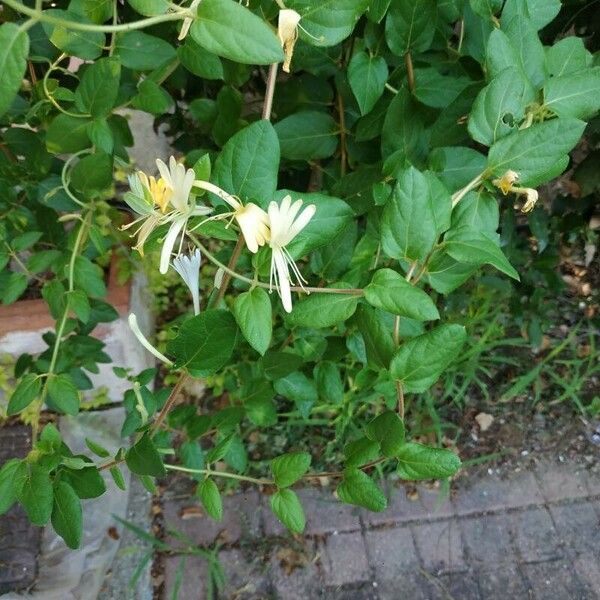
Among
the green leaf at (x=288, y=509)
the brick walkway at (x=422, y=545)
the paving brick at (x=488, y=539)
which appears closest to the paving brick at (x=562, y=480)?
the brick walkway at (x=422, y=545)

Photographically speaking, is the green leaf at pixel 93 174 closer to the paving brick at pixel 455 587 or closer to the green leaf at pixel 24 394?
the green leaf at pixel 24 394

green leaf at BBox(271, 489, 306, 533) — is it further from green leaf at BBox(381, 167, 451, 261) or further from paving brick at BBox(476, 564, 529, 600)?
paving brick at BBox(476, 564, 529, 600)

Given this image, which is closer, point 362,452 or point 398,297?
point 398,297

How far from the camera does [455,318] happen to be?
5.48 ft

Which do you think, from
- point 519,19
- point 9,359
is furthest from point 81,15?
point 9,359

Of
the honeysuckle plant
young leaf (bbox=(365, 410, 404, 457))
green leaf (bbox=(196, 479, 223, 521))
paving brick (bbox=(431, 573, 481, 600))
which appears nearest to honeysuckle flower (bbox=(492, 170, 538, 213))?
the honeysuckle plant

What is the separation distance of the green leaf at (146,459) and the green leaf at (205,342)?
0.11 m

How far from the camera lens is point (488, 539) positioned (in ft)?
5.27

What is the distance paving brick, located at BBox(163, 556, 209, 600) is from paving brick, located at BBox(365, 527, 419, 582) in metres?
0.40

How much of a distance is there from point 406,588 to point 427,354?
1058 mm

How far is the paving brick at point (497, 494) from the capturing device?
5.44 ft

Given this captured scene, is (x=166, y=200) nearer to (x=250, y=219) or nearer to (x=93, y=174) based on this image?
(x=250, y=219)

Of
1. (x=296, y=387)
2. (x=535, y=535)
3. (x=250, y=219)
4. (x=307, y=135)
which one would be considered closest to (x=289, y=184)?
(x=307, y=135)

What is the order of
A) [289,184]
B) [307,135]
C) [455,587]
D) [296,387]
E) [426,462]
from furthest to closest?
[455,587], [289,184], [296,387], [307,135], [426,462]
